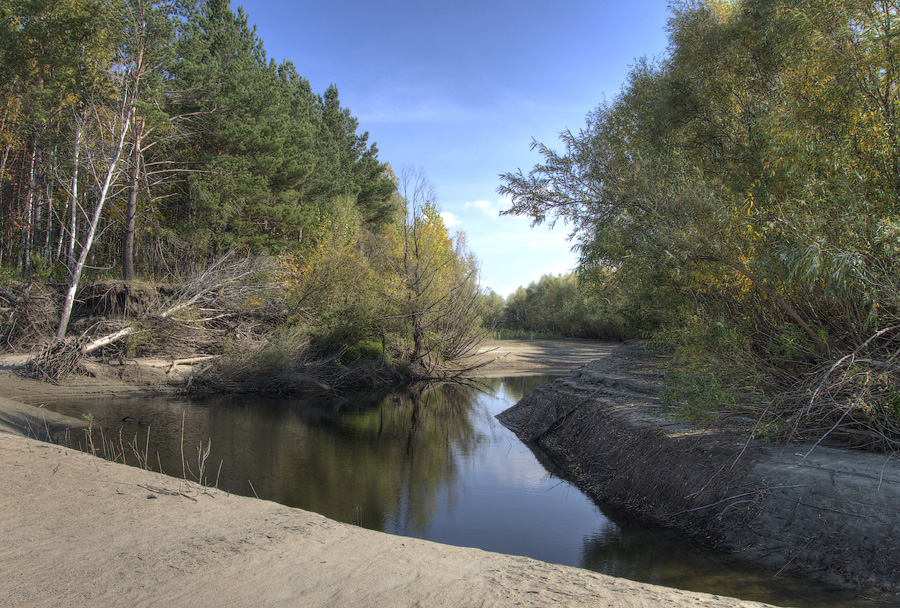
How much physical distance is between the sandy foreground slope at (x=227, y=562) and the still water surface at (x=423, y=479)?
59.2 inches

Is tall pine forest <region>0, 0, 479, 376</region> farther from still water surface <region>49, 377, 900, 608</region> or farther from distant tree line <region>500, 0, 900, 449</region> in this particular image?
distant tree line <region>500, 0, 900, 449</region>

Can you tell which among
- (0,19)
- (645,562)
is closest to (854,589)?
(645,562)

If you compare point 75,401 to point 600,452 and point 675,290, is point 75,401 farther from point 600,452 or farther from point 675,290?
point 675,290

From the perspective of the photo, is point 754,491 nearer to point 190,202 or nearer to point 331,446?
point 331,446

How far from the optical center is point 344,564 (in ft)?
16.4

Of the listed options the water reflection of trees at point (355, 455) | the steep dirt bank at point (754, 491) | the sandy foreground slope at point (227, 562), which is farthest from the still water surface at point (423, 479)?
the sandy foreground slope at point (227, 562)

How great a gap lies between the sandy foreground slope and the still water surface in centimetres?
150

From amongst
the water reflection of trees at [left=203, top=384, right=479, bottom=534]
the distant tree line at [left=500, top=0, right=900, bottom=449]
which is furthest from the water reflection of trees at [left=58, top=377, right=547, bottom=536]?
the distant tree line at [left=500, top=0, right=900, bottom=449]

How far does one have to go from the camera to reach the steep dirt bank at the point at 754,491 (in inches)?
223

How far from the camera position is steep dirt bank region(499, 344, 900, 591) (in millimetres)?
5676

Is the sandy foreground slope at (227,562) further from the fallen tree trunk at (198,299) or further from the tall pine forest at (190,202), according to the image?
the tall pine forest at (190,202)

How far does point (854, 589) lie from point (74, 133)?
1085 inches

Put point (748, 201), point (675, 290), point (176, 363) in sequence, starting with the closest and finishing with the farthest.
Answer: point (748, 201), point (675, 290), point (176, 363)

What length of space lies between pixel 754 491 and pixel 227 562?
6.24m
